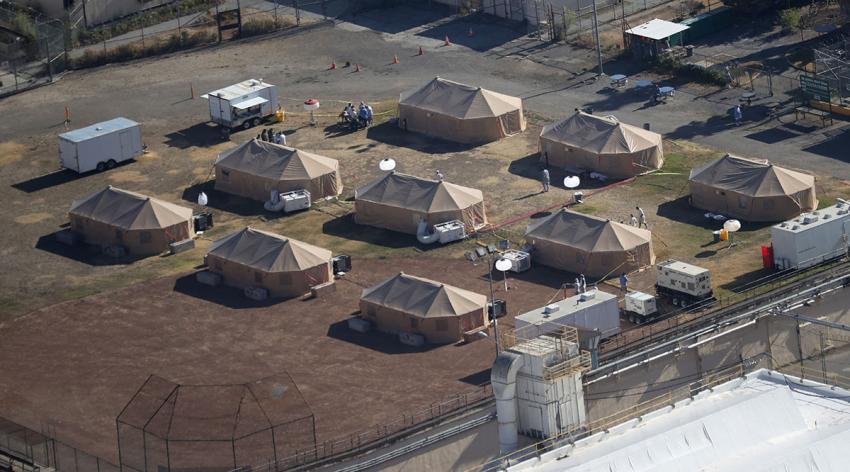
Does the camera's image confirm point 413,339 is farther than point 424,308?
No

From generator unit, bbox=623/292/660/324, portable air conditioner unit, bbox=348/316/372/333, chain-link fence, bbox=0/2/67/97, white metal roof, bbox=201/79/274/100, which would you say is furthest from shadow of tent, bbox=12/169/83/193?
generator unit, bbox=623/292/660/324

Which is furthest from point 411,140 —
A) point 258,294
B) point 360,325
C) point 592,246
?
point 360,325

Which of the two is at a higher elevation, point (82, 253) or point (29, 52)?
point (29, 52)

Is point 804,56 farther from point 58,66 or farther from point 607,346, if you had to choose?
point 58,66

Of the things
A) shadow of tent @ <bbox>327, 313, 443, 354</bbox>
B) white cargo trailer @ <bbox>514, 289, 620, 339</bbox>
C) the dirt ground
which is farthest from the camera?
shadow of tent @ <bbox>327, 313, 443, 354</bbox>

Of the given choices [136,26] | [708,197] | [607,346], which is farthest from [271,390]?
[136,26]

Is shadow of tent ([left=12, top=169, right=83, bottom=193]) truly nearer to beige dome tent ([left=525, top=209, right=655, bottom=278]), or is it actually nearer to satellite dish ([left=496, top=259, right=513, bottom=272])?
beige dome tent ([left=525, top=209, right=655, bottom=278])

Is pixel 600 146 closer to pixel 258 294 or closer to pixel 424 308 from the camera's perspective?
pixel 424 308
